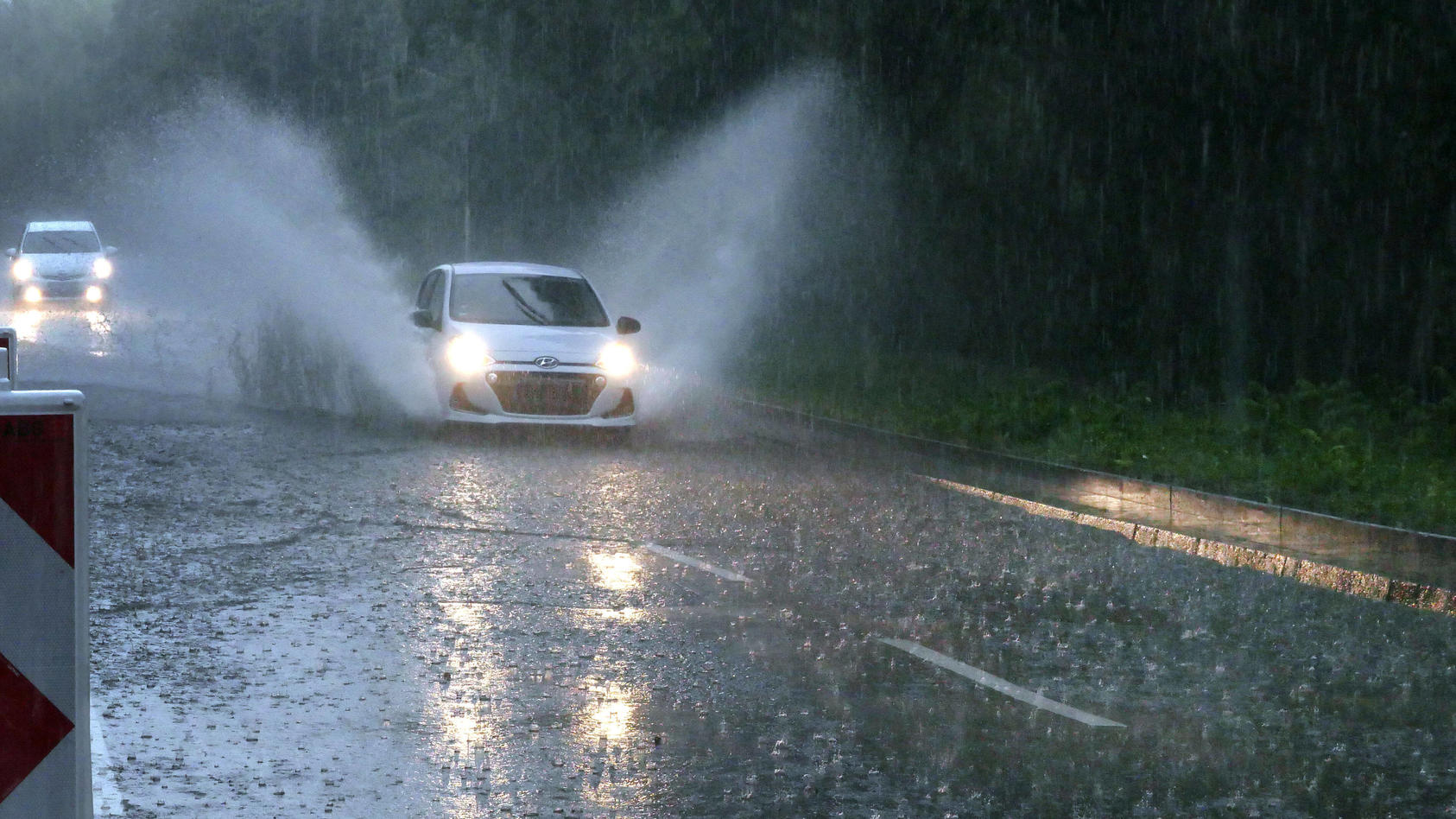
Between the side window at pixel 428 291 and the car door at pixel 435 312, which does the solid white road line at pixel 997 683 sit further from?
the side window at pixel 428 291

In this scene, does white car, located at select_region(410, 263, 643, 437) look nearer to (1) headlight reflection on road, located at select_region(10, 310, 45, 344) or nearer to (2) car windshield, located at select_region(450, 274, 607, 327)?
(2) car windshield, located at select_region(450, 274, 607, 327)

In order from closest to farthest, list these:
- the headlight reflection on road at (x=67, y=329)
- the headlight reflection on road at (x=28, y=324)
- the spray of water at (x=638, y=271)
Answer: the spray of water at (x=638, y=271) → the headlight reflection on road at (x=67, y=329) → the headlight reflection on road at (x=28, y=324)

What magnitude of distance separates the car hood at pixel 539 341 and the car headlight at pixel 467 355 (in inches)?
2.8

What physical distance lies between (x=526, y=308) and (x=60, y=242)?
25041mm

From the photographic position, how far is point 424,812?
559cm

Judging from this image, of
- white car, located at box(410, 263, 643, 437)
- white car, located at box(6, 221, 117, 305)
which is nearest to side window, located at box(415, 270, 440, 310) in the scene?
white car, located at box(410, 263, 643, 437)

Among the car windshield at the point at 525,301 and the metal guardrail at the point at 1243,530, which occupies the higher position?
the car windshield at the point at 525,301

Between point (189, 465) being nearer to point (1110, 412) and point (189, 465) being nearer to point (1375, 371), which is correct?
point (1110, 412)

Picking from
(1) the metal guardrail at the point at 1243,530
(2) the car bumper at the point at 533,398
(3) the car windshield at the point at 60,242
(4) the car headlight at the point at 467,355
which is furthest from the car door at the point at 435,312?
(3) the car windshield at the point at 60,242

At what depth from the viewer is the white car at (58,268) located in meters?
37.6

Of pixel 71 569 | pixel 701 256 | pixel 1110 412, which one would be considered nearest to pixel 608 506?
pixel 1110 412

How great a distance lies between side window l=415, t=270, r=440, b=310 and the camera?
734 inches

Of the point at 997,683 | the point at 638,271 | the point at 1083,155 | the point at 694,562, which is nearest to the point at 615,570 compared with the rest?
the point at 694,562

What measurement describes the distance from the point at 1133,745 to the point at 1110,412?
12864 mm
